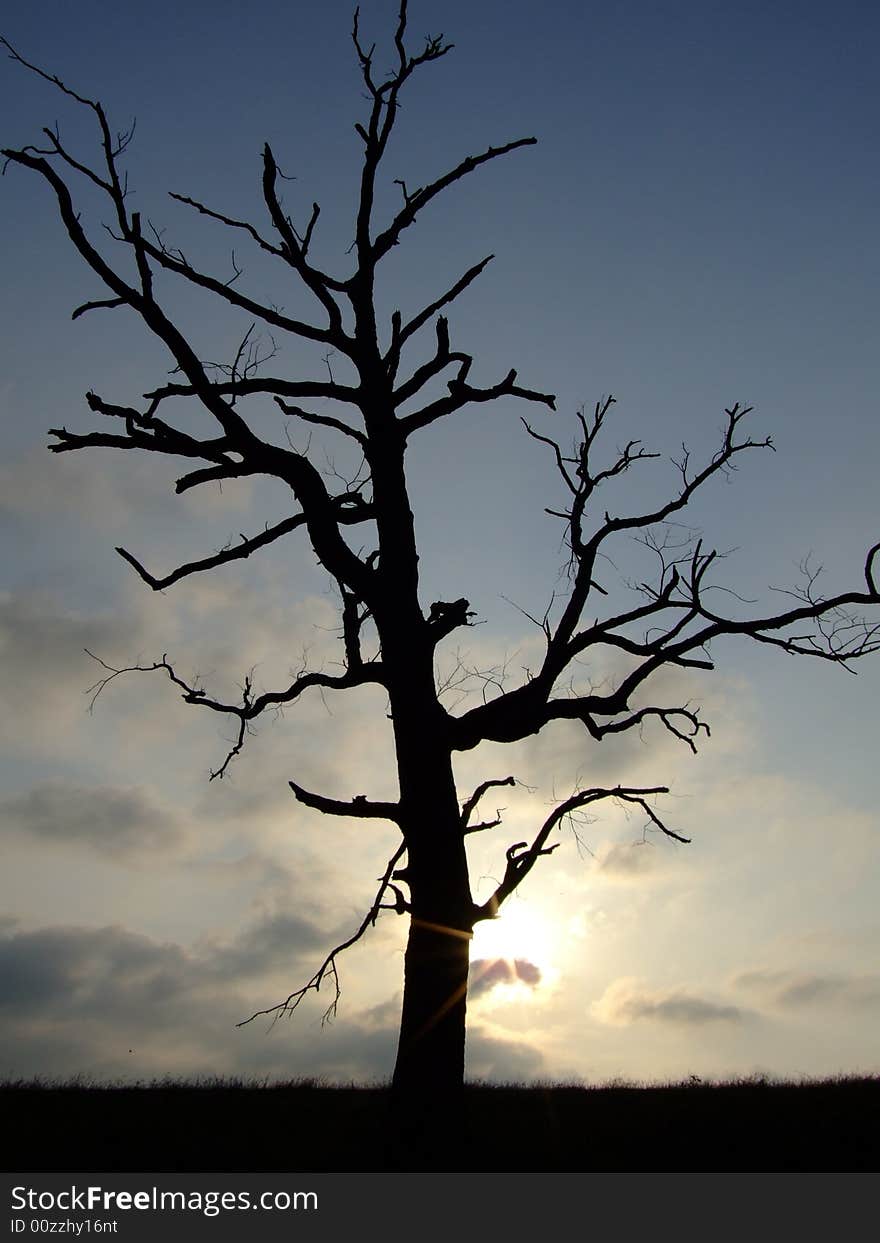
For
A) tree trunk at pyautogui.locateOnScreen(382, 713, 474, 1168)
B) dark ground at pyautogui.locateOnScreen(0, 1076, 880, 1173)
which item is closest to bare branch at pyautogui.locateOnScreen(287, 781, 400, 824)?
tree trunk at pyautogui.locateOnScreen(382, 713, 474, 1168)

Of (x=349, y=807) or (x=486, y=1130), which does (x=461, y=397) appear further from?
(x=486, y=1130)

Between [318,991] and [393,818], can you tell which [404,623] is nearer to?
[393,818]

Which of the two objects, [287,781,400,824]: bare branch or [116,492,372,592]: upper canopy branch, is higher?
[116,492,372,592]: upper canopy branch

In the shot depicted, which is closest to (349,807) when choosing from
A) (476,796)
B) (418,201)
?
(476,796)

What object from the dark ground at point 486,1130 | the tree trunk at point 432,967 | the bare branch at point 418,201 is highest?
the bare branch at point 418,201

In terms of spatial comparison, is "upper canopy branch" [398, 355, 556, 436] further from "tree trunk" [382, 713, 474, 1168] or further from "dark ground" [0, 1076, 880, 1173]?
"dark ground" [0, 1076, 880, 1173]

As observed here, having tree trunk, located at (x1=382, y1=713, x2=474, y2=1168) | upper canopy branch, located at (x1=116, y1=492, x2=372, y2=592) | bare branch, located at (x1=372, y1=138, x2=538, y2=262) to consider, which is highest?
bare branch, located at (x1=372, y1=138, x2=538, y2=262)

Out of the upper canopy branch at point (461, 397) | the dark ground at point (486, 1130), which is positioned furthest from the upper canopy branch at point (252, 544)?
the dark ground at point (486, 1130)

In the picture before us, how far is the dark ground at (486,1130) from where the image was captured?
788 cm

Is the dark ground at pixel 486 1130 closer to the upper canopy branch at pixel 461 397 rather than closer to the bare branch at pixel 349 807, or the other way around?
the bare branch at pixel 349 807

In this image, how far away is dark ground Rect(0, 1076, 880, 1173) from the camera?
7.88m

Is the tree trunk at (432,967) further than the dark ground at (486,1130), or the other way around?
the dark ground at (486,1130)

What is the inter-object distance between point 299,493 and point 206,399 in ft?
3.82
